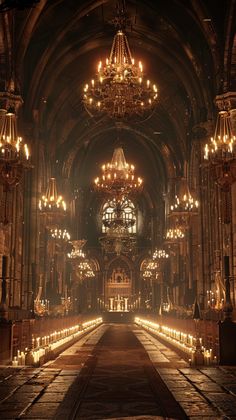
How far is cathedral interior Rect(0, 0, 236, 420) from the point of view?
883cm

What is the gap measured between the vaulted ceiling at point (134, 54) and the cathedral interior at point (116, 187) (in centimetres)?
7

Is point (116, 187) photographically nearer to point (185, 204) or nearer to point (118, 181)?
point (118, 181)

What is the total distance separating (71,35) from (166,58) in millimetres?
4910

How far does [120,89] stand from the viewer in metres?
16.5

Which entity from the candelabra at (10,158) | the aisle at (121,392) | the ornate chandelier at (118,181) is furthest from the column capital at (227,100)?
the aisle at (121,392)

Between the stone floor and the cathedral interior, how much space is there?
1.2 inches

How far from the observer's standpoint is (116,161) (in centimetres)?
2692

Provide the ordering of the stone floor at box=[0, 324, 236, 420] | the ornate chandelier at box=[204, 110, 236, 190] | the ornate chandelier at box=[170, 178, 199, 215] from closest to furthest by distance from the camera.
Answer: the stone floor at box=[0, 324, 236, 420] → the ornate chandelier at box=[204, 110, 236, 190] → the ornate chandelier at box=[170, 178, 199, 215]

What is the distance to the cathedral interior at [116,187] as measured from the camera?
883 centimetres

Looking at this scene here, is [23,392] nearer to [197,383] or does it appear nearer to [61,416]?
[61,416]

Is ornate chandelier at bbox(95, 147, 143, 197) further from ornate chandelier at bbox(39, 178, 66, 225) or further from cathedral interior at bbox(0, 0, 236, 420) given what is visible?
ornate chandelier at bbox(39, 178, 66, 225)

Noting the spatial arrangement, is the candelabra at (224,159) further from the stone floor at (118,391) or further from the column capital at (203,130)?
the column capital at (203,130)

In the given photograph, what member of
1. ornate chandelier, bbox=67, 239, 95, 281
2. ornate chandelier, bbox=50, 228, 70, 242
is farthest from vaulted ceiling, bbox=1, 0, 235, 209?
ornate chandelier, bbox=67, 239, 95, 281

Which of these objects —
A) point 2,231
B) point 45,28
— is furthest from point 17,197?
point 45,28
